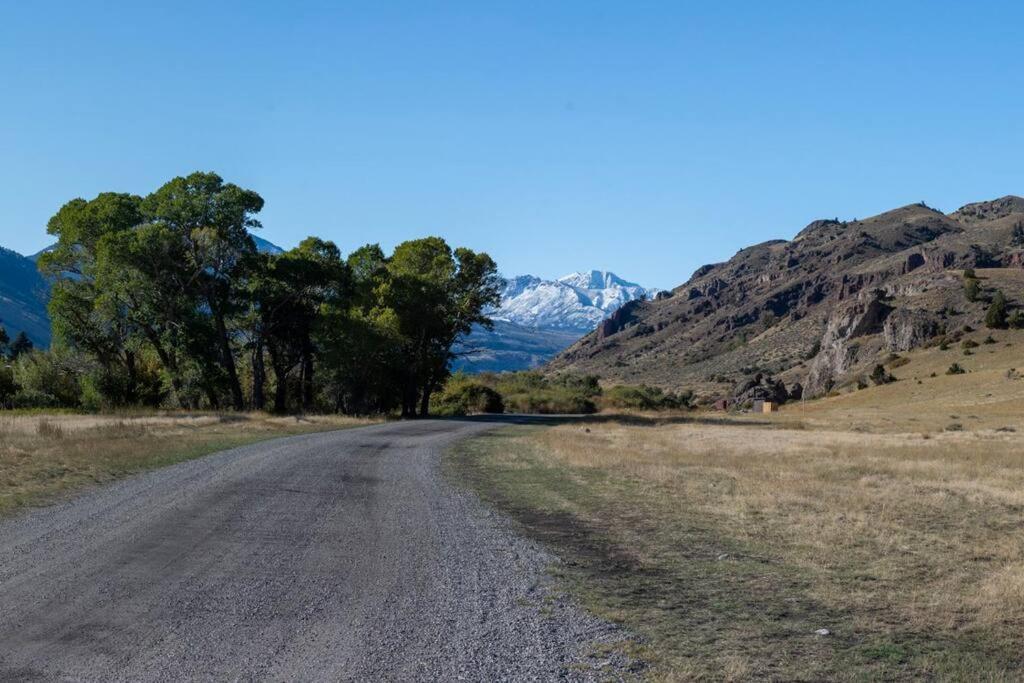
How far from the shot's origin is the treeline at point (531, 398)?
75.2m

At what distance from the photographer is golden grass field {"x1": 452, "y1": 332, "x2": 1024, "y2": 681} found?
7.00 metres

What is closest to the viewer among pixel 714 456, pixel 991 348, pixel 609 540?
pixel 609 540

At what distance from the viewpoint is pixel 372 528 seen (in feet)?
40.2

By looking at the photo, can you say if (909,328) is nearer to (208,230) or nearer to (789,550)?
(208,230)

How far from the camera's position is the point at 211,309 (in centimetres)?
4906

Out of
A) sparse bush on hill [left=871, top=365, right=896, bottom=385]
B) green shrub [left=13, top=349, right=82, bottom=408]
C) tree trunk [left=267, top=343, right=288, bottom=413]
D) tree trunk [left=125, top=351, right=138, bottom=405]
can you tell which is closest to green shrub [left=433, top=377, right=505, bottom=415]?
tree trunk [left=267, top=343, right=288, bottom=413]

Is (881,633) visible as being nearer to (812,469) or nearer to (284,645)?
(284,645)

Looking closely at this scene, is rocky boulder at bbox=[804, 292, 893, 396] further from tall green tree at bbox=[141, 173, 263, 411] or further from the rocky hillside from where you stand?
tall green tree at bbox=[141, 173, 263, 411]

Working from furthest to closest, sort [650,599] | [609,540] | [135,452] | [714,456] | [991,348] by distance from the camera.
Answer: [991,348]
[714,456]
[135,452]
[609,540]
[650,599]

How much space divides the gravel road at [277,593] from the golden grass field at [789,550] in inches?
31.5

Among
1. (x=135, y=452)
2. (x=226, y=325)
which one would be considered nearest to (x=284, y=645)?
(x=135, y=452)

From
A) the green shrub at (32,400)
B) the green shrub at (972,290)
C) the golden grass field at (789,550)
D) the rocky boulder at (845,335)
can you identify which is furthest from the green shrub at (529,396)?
the golden grass field at (789,550)

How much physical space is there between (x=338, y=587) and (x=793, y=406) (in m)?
75.7

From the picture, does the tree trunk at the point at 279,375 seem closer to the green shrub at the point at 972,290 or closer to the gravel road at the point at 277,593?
the gravel road at the point at 277,593
